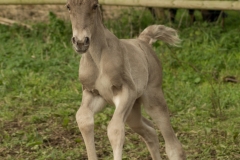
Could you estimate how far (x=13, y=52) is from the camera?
9359mm

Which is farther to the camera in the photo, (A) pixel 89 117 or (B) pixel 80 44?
(A) pixel 89 117

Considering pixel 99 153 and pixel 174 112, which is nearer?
pixel 99 153

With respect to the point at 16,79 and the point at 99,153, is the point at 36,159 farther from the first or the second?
the point at 16,79

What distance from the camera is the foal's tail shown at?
19.6 feet

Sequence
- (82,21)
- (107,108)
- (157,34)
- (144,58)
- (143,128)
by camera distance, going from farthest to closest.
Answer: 1. (107,108)
2. (157,34)
3. (143,128)
4. (144,58)
5. (82,21)

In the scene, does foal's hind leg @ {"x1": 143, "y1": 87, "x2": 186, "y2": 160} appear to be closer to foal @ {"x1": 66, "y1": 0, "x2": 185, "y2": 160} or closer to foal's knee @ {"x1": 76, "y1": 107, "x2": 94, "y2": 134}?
foal @ {"x1": 66, "y1": 0, "x2": 185, "y2": 160}

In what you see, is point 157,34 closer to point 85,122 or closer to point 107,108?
point 85,122

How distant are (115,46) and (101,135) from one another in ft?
6.65

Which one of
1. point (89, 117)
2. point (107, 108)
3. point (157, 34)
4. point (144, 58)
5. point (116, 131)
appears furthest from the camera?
point (107, 108)

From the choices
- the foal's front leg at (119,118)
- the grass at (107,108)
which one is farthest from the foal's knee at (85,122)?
the grass at (107,108)

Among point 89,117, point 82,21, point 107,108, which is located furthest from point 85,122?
point 107,108

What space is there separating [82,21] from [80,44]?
195mm

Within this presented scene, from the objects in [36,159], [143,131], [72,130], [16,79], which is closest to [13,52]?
[16,79]

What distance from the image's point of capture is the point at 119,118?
4.85m
